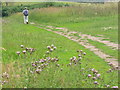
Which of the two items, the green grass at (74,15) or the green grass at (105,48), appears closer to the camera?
the green grass at (105,48)

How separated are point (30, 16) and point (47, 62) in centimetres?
2585

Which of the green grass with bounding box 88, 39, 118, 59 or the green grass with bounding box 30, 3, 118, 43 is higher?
the green grass with bounding box 88, 39, 118, 59

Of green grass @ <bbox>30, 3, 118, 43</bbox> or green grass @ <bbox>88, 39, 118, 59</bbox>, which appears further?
green grass @ <bbox>30, 3, 118, 43</bbox>

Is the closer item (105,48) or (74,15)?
(105,48)

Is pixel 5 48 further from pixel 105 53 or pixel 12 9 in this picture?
pixel 12 9

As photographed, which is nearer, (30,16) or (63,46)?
(63,46)

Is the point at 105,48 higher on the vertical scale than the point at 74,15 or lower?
higher

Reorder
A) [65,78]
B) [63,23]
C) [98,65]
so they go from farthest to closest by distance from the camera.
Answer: [63,23], [98,65], [65,78]

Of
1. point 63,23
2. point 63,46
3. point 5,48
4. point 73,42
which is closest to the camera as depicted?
point 5,48

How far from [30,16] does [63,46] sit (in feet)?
62.8

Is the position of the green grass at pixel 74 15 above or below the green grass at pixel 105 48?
below

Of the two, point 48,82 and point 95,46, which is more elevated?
point 48,82

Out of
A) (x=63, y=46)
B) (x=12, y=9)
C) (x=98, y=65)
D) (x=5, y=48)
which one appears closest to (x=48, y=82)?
(x=98, y=65)

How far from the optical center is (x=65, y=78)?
20.9 feet
